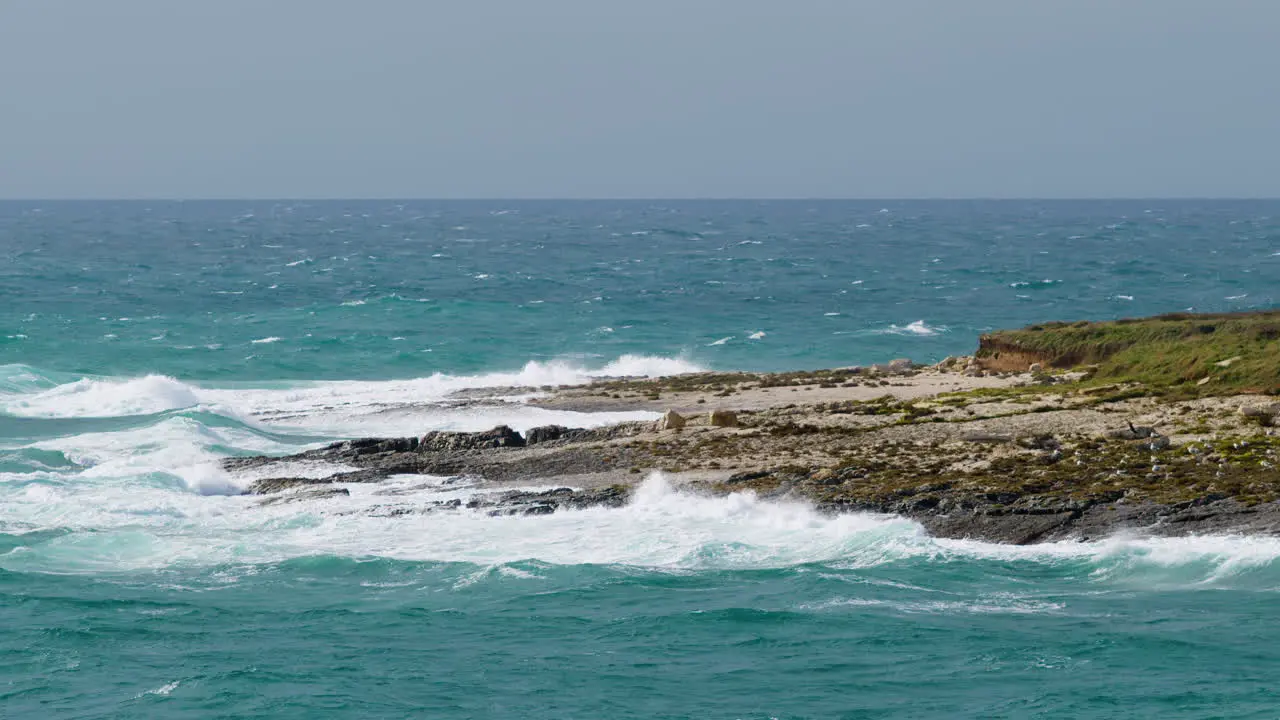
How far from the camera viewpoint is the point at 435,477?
3659 cm

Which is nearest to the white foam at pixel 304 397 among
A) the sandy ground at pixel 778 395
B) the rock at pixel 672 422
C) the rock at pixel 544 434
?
the sandy ground at pixel 778 395

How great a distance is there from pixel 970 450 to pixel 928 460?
1.08 metres

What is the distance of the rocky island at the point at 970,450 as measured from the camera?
29781 mm

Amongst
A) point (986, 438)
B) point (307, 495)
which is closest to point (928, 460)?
point (986, 438)

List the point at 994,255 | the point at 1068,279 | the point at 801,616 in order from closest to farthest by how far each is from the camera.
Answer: the point at 801,616 → the point at 1068,279 → the point at 994,255

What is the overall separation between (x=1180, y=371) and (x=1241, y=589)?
1502cm

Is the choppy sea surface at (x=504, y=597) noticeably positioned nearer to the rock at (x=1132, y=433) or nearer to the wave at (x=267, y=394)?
the wave at (x=267, y=394)

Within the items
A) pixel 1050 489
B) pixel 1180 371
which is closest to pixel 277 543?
pixel 1050 489

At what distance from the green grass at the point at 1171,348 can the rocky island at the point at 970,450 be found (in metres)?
0.08

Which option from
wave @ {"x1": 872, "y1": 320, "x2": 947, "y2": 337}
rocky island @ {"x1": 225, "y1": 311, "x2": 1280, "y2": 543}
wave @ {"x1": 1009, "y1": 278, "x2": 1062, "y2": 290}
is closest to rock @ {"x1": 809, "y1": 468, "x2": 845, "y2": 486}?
rocky island @ {"x1": 225, "y1": 311, "x2": 1280, "y2": 543}

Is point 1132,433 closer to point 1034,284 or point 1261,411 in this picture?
point 1261,411

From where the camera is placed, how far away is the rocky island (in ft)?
97.7

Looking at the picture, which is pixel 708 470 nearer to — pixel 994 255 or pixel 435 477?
pixel 435 477

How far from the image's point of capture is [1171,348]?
140ft
